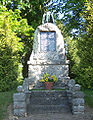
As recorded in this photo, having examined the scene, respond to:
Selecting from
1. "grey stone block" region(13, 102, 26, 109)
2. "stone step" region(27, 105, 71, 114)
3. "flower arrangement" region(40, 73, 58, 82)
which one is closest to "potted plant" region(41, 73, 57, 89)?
"flower arrangement" region(40, 73, 58, 82)

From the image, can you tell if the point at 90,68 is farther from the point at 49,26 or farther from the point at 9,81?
the point at 9,81

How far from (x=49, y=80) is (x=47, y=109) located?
6.88 feet

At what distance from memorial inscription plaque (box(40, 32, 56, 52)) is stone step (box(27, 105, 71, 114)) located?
12.6ft

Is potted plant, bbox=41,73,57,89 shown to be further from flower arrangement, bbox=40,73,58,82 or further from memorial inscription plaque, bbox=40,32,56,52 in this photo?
memorial inscription plaque, bbox=40,32,56,52

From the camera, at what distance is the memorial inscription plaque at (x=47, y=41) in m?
8.58

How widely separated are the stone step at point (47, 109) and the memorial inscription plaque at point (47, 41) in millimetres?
3833

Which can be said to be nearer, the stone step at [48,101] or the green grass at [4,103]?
the green grass at [4,103]

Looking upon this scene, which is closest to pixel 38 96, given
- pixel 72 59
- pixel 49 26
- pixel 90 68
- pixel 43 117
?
pixel 43 117

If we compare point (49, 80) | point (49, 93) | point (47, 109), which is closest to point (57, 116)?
point (47, 109)

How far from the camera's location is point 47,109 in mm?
5758

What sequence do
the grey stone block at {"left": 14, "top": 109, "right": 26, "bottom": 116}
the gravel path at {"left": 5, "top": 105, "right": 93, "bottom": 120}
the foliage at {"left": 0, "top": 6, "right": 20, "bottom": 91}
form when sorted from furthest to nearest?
1. the foliage at {"left": 0, "top": 6, "right": 20, "bottom": 91}
2. the grey stone block at {"left": 14, "top": 109, "right": 26, "bottom": 116}
3. the gravel path at {"left": 5, "top": 105, "right": 93, "bottom": 120}

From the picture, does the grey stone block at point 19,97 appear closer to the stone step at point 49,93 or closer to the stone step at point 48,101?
the stone step at point 48,101

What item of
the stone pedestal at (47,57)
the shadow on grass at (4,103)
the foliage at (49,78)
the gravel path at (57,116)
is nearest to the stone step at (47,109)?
the gravel path at (57,116)

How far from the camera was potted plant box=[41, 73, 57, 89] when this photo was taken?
24.3 feet
